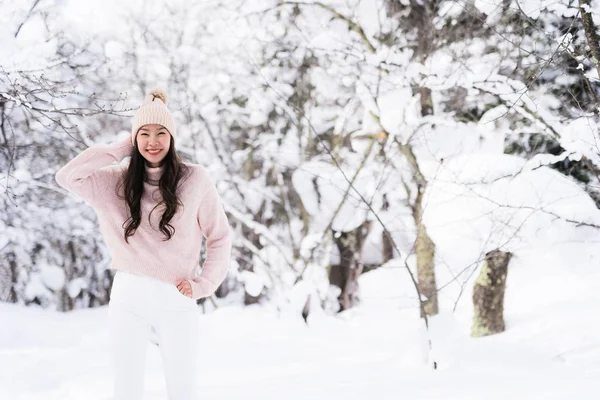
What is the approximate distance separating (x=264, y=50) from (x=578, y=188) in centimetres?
576

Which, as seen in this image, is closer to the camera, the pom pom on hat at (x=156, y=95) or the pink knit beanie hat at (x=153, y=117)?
the pink knit beanie hat at (x=153, y=117)

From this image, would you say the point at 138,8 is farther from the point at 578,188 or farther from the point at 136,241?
the point at 136,241

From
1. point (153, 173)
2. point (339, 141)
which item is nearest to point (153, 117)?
point (153, 173)

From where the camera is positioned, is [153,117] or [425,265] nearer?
[153,117]

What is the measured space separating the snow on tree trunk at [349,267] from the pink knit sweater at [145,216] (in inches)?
318

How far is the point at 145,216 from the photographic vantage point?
254 centimetres

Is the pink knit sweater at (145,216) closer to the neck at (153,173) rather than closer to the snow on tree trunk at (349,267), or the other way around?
the neck at (153,173)

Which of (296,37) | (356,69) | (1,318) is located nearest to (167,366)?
(1,318)

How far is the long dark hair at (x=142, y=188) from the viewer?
8.20 ft

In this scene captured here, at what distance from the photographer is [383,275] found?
39.9 ft

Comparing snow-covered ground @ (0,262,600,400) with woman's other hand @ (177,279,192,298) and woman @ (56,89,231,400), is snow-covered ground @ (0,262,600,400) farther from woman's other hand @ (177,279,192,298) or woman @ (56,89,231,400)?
woman's other hand @ (177,279,192,298)

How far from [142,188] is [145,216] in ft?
0.37

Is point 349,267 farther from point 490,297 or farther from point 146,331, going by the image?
point 146,331

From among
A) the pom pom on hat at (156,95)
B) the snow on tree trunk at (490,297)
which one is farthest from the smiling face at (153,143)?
the snow on tree trunk at (490,297)
